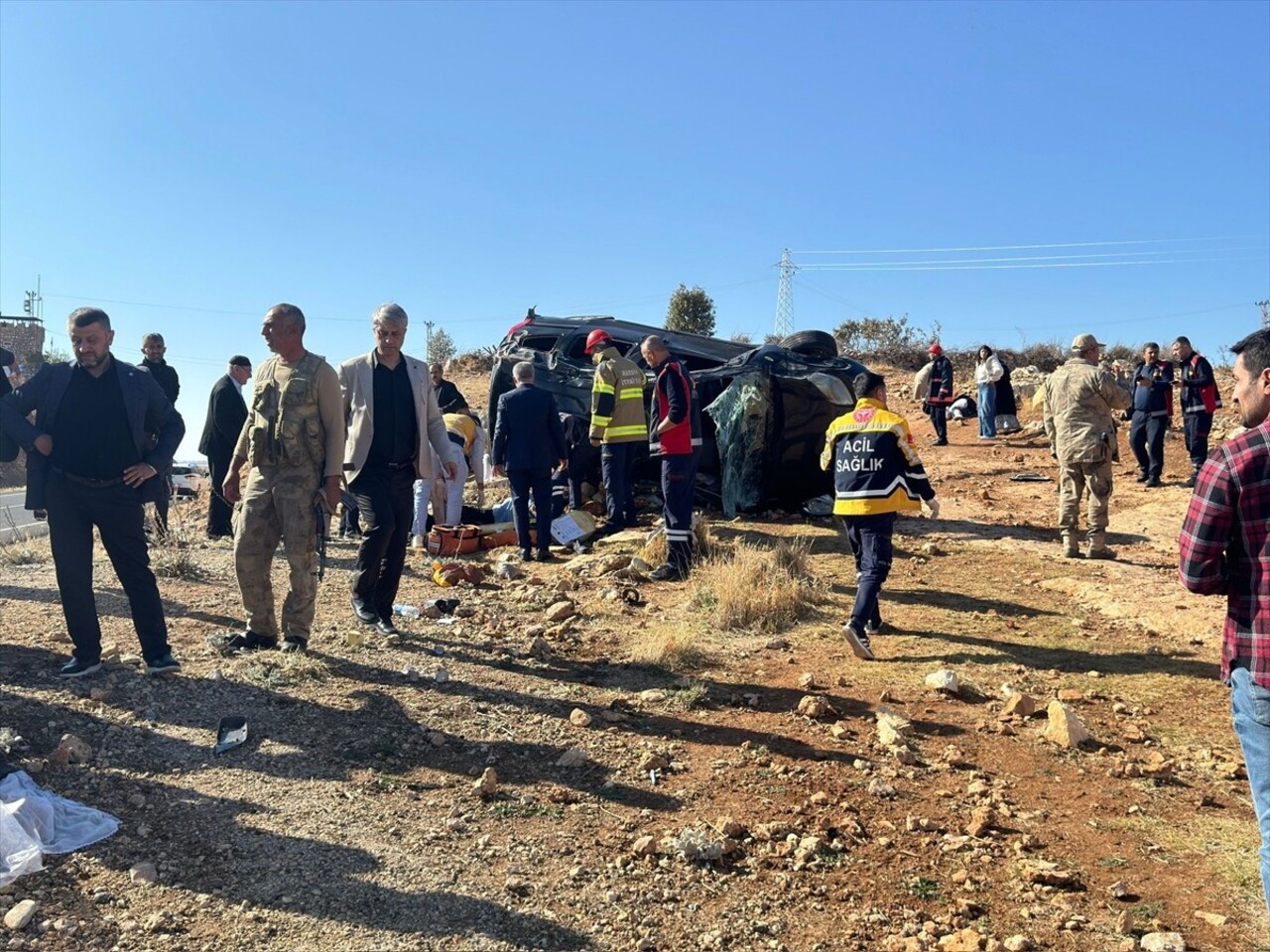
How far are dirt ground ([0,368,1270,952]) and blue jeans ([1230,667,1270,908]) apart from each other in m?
0.68

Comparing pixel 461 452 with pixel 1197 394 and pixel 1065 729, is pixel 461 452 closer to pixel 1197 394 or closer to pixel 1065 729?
pixel 1065 729

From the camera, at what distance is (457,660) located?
5395mm

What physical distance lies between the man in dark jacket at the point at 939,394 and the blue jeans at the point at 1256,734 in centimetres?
1381

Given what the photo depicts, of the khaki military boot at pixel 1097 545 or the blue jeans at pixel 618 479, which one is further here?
the blue jeans at pixel 618 479

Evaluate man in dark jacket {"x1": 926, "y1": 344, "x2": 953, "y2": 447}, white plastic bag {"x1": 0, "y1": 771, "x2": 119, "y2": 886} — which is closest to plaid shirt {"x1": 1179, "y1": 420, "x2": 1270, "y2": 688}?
white plastic bag {"x1": 0, "y1": 771, "x2": 119, "y2": 886}

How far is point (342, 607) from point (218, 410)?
3.07 m

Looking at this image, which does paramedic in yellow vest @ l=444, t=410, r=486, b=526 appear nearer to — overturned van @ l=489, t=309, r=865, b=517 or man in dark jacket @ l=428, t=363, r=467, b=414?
man in dark jacket @ l=428, t=363, r=467, b=414

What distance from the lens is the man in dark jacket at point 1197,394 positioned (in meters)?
11.4

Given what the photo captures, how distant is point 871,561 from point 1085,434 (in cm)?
338

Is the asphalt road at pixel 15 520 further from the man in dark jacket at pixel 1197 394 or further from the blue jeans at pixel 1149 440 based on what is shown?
the man in dark jacket at pixel 1197 394

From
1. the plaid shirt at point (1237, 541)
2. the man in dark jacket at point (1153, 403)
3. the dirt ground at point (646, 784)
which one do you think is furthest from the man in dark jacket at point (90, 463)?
the man in dark jacket at point (1153, 403)

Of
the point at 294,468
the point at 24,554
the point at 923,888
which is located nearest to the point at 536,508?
the point at 294,468

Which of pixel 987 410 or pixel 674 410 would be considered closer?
pixel 674 410

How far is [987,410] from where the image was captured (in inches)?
644
